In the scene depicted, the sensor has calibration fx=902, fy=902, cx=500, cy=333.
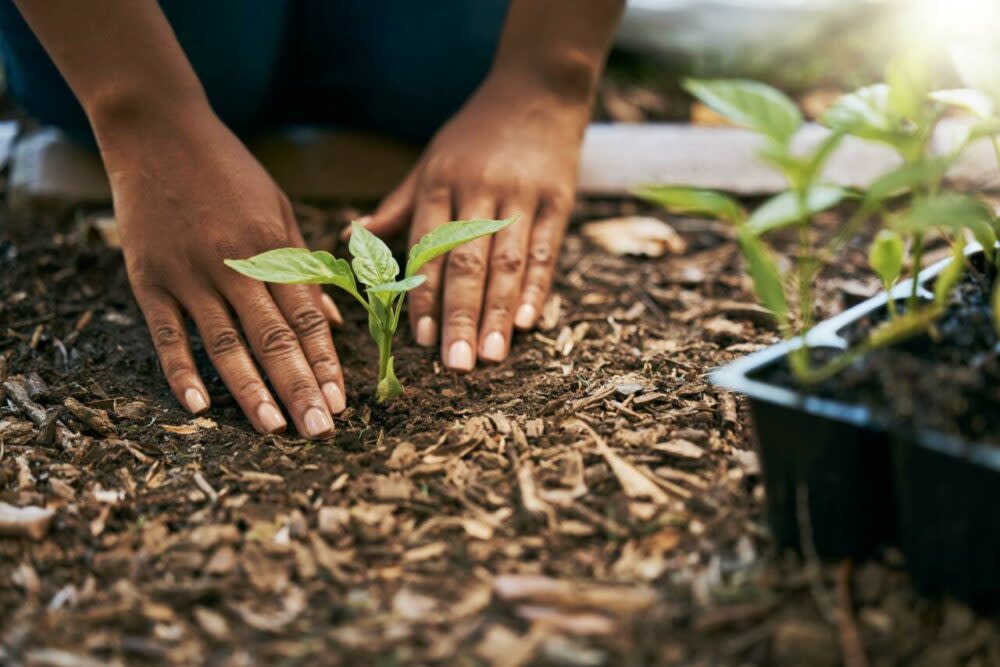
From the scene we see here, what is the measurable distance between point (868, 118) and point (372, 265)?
662 millimetres

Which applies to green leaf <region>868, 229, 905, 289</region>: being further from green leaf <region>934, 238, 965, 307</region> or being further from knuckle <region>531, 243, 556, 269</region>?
knuckle <region>531, 243, 556, 269</region>

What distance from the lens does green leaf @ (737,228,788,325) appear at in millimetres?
926

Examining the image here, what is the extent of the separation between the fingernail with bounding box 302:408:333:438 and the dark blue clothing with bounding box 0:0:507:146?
1.09m

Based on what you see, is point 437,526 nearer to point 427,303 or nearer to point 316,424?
point 316,424

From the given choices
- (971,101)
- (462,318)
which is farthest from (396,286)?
(971,101)

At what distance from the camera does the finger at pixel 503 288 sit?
1533 millimetres

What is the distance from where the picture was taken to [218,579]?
1054 mm

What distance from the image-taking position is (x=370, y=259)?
1.27 meters

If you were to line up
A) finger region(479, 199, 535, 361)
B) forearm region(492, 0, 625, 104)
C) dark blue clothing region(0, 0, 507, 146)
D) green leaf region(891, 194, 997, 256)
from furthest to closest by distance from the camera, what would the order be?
dark blue clothing region(0, 0, 507, 146) < forearm region(492, 0, 625, 104) < finger region(479, 199, 535, 361) < green leaf region(891, 194, 997, 256)

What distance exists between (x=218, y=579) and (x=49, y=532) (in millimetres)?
251

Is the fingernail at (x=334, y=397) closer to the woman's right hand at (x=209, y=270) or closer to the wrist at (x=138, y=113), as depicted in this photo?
the woman's right hand at (x=209, y=270)

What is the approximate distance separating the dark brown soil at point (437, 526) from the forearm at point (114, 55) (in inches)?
16.1

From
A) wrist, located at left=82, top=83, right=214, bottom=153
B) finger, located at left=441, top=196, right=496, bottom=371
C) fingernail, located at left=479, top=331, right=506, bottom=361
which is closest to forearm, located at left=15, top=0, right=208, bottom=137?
wrist, located at left=82, top=83, right=214, bottom=153

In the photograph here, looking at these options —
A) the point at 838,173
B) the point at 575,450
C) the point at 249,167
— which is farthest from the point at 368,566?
the point at 838,173
